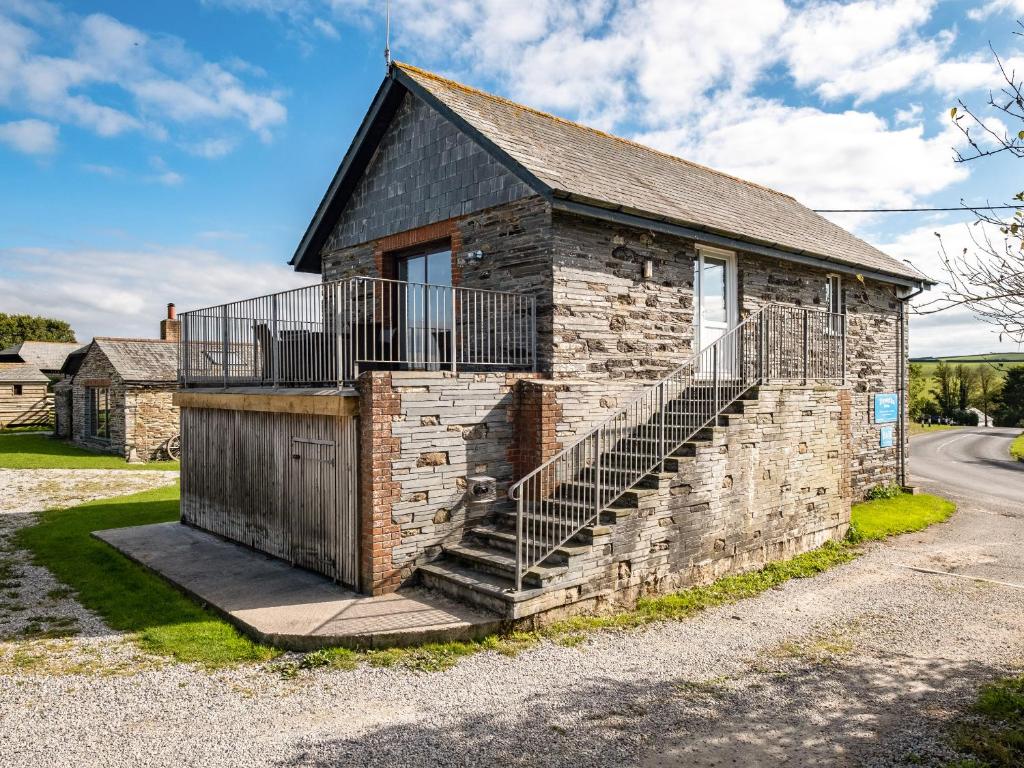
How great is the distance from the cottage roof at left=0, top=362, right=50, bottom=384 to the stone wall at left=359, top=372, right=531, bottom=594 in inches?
1520

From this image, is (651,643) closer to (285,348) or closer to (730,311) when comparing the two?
→ (285,348)

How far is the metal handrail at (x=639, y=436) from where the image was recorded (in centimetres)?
768

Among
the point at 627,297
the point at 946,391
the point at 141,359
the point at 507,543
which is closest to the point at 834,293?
the point at 627,297

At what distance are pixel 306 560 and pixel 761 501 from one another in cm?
641

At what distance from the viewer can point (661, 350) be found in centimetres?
1072

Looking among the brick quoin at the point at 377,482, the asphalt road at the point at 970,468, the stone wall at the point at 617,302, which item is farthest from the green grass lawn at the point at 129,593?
the asphalt road at the point at 970,468

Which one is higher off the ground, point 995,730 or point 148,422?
point 148,422

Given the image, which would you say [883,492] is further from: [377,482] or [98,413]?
[98,413]

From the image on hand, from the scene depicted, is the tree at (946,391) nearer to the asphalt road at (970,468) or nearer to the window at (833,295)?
the asphalt road at (970,468)

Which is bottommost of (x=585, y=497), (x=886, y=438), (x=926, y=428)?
(x=926, y=428)

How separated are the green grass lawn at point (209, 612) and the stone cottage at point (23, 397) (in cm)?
2947

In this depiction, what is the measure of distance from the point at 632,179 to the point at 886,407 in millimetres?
8880

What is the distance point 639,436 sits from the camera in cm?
962

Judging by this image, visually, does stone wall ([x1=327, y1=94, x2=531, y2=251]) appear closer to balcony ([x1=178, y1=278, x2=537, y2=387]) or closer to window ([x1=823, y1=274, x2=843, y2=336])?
balcony ([x1=178, y1=278, x2=537, y2=387])
